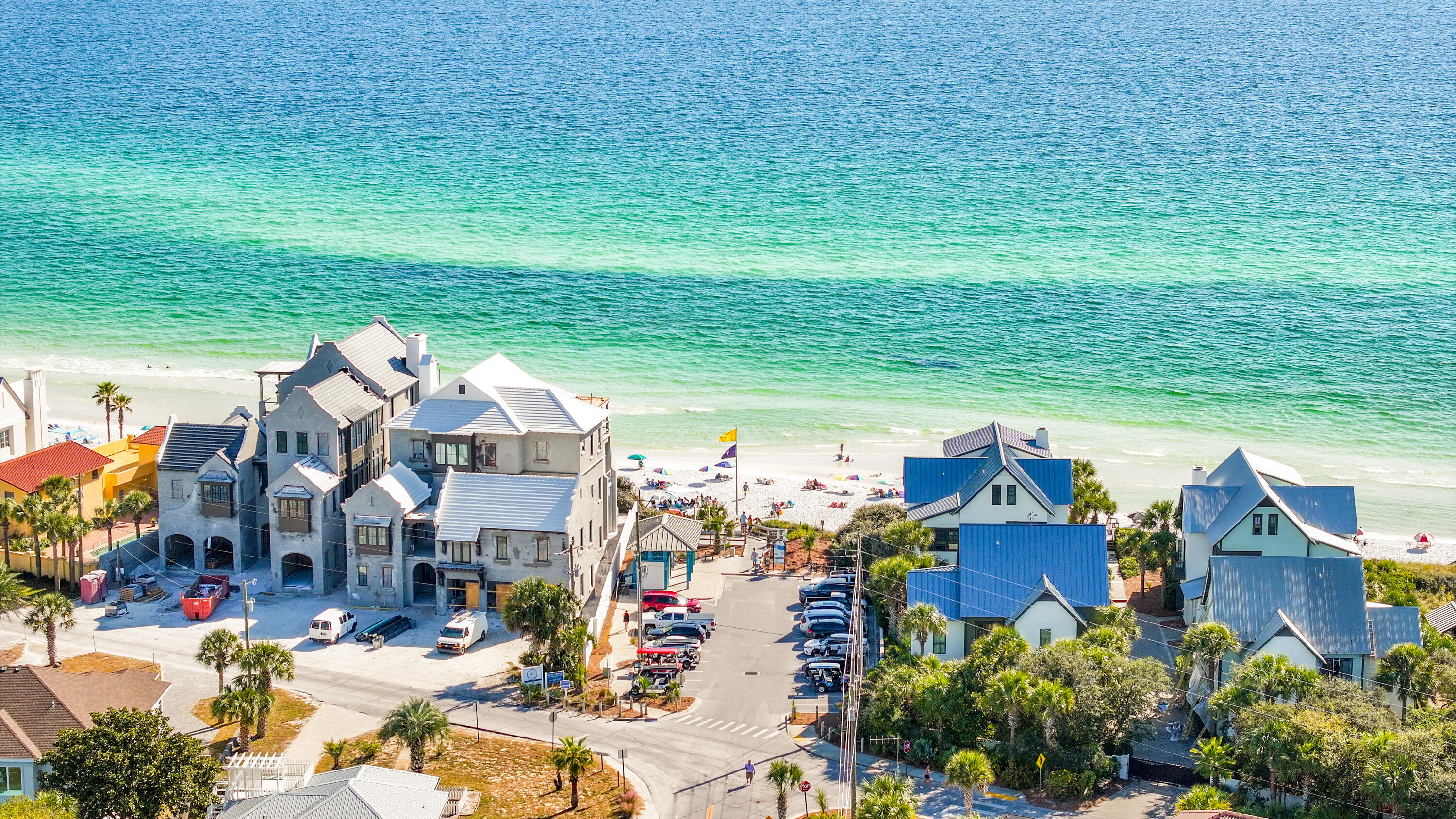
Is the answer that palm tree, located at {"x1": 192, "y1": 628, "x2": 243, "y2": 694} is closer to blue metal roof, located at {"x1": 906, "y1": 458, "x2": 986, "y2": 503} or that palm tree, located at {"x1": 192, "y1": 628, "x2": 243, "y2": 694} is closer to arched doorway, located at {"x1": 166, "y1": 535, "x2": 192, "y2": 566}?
arched doorway, located at {"x1": 166, "y1": 535, "x2": 192, "y2": 566}

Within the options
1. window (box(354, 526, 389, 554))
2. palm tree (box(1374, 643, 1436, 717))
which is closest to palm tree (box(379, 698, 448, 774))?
window (box(354, 526, 389, 554))

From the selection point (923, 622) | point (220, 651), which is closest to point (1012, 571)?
point (923, 622)

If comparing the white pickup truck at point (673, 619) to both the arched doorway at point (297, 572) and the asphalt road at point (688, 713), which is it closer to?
the asphalt road at point (688, 713)

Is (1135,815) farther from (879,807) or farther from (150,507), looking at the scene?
(150,507)

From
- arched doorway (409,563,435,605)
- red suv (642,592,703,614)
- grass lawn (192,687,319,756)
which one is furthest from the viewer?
red suv (642,592,703,614)

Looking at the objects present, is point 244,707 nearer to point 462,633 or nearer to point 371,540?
point 462,633
